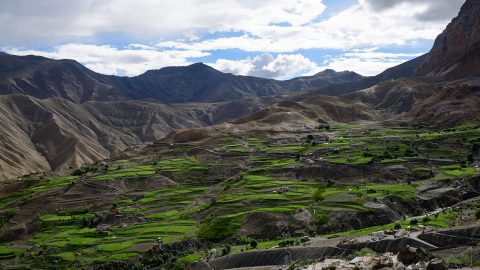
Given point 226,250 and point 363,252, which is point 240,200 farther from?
point 363,252

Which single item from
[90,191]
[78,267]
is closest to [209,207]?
[78,267]

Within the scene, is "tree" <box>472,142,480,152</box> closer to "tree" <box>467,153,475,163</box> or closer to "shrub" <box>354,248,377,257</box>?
"tree" <box>467,153,475,163</box>

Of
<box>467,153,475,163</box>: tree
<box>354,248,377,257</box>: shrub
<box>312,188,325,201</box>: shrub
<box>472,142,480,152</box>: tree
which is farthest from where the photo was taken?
<box>472,142,480,152</box>: tree

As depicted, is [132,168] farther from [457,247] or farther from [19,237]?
[457,247]

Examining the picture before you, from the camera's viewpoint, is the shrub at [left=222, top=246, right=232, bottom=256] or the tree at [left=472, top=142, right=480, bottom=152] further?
the tree at [left=472, top=142, right=480, bottom=152]

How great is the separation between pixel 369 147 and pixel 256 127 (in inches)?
2145

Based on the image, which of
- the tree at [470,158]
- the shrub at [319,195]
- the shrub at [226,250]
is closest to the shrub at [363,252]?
the shrub at [226,250]

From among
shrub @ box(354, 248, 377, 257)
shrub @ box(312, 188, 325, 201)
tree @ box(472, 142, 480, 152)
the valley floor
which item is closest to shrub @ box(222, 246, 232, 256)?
the valley floor

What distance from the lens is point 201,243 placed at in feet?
216

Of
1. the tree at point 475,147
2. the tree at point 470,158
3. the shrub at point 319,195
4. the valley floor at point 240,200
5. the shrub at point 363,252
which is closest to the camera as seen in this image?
the shrub at point 363,252

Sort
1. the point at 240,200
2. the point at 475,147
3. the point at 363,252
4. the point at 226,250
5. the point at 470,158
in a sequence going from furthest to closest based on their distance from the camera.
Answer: the point at 475,147 < the point at 470,158 < the point at 240,200 < the point at 226,250 < the point at 363,252

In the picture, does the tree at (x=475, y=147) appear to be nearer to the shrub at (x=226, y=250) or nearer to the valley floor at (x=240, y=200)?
the valley floor at (x=240, y=200)

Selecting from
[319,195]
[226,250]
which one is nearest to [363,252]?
[226,250]

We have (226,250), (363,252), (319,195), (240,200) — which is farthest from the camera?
(240,200)
